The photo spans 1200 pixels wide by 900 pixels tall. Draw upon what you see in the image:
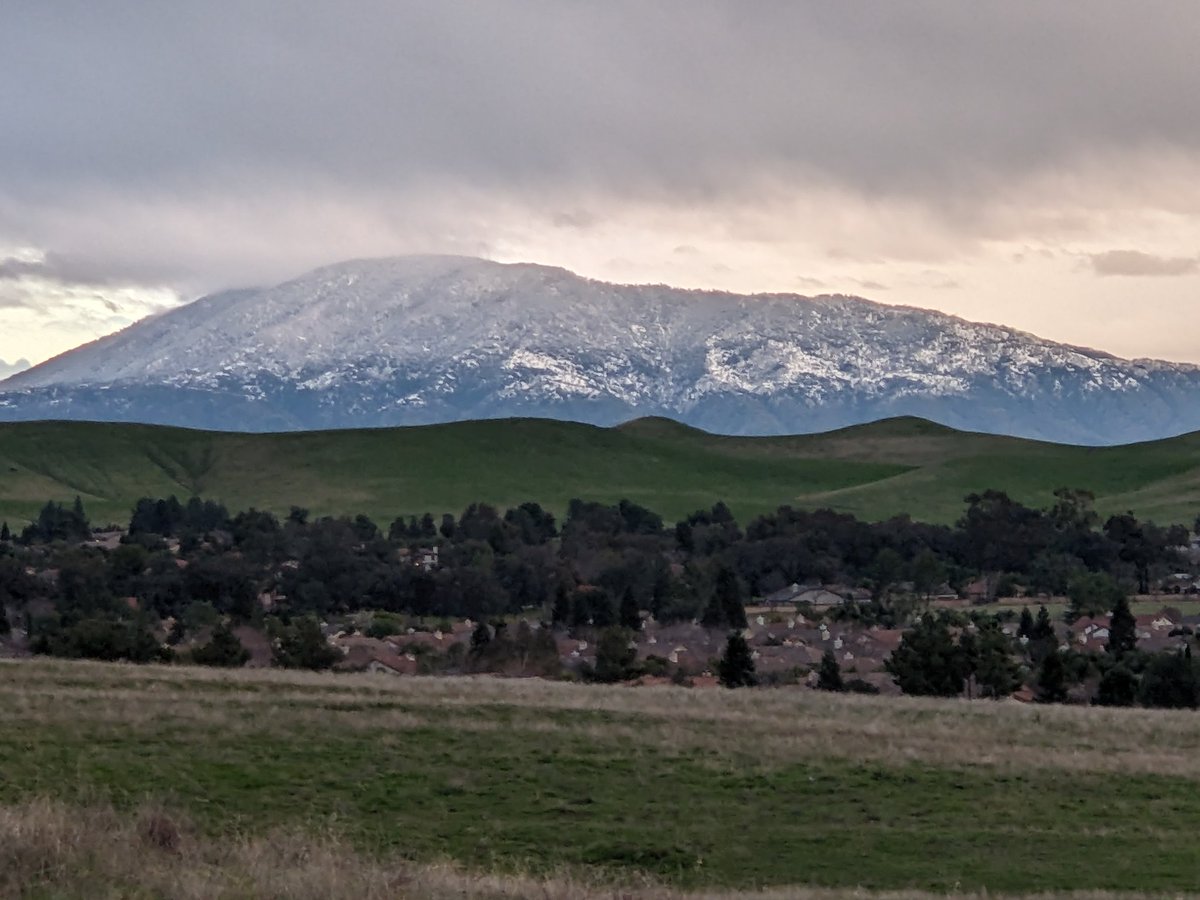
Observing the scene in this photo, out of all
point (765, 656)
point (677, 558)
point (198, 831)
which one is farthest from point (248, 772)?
point (677, 558)

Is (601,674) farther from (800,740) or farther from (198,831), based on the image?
(198,831)

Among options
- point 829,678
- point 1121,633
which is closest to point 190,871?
point 829,678

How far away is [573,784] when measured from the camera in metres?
23.1

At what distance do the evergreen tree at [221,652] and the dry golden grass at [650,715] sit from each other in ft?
61.5

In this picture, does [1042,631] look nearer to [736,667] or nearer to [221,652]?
[736,667]

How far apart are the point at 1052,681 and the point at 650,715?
28.4 m

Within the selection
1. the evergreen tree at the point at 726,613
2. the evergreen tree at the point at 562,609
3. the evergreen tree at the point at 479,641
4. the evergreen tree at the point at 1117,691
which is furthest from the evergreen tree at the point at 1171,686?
the evergreen tree at the point at 562,609

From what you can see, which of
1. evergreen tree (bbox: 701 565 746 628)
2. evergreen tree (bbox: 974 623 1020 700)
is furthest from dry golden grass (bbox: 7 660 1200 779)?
evergreen tree (bbox: 701 565 746 628)

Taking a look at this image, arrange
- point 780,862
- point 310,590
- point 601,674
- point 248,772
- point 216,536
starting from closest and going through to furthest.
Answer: point 780,862 < point 248,772 < point 601,674 < point 310,590 < point 216,536

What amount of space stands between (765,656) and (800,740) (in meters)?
43.5

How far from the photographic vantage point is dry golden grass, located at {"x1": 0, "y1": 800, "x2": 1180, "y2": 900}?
38.2 ft

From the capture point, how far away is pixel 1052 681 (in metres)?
53.5

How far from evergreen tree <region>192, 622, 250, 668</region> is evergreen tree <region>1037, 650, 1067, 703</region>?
90.1 feet

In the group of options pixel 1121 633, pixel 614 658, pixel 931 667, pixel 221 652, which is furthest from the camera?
pixel 1121 633
